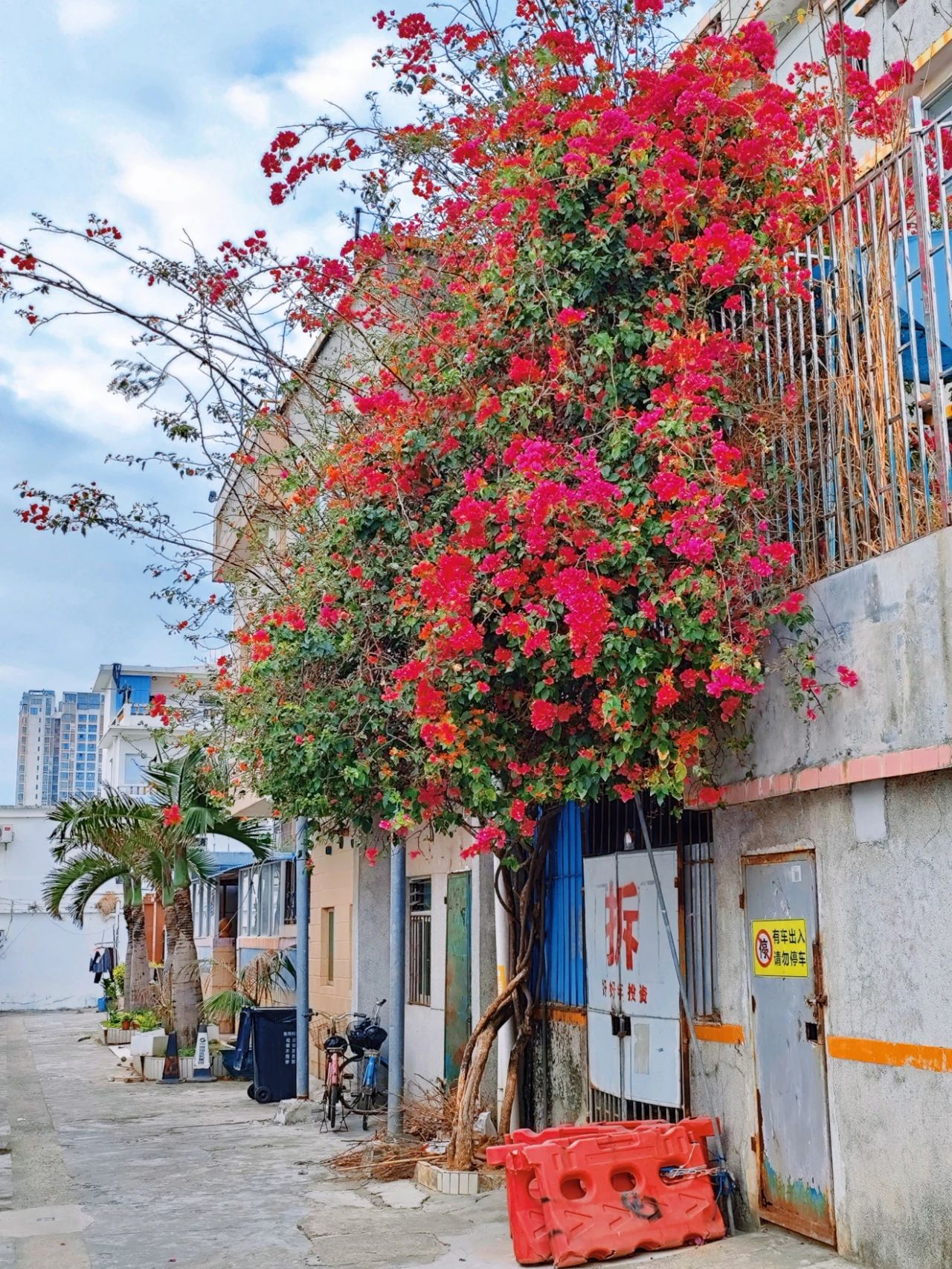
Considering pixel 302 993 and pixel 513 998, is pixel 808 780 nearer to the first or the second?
pixel 513 998

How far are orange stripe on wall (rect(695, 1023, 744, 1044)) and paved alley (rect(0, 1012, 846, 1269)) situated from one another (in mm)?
1053

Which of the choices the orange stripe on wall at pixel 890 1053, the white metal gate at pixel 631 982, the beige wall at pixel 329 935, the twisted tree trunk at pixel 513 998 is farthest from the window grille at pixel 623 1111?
the beige wall at pixel 329 935

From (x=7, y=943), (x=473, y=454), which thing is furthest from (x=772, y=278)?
A: (x=7, y=943)

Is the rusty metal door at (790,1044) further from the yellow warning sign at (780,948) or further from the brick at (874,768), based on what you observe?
the brick at (874,768)

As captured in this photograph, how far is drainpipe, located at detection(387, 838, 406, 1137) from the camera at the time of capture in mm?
11672

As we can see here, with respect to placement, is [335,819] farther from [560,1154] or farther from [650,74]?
[650,74]

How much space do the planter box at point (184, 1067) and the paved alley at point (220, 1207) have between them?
3.50 metres

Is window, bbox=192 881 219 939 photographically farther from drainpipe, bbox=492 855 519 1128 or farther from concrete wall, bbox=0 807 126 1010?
drainpipe, bbox=492 855 519 1128

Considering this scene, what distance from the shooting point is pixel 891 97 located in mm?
8875

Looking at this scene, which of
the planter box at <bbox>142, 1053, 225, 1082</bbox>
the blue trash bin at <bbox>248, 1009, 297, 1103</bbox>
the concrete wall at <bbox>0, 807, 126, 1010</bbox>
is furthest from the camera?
the concrete wall at <bbox>0, 807, 126, 1010</bbox>

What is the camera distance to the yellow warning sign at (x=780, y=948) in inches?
280

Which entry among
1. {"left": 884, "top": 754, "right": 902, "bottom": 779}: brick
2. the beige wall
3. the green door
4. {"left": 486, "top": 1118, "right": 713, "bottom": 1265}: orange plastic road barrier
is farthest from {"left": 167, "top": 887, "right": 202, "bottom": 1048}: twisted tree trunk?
{"left": 884, "top": 754, "right": 902, "bottom": 779}: brick

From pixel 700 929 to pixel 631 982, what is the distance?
0.88 m

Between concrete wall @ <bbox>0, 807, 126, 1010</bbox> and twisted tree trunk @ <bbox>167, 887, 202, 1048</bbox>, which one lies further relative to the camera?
concrete wall @ <bbox>0, 807, 126, 1010</bbox>
